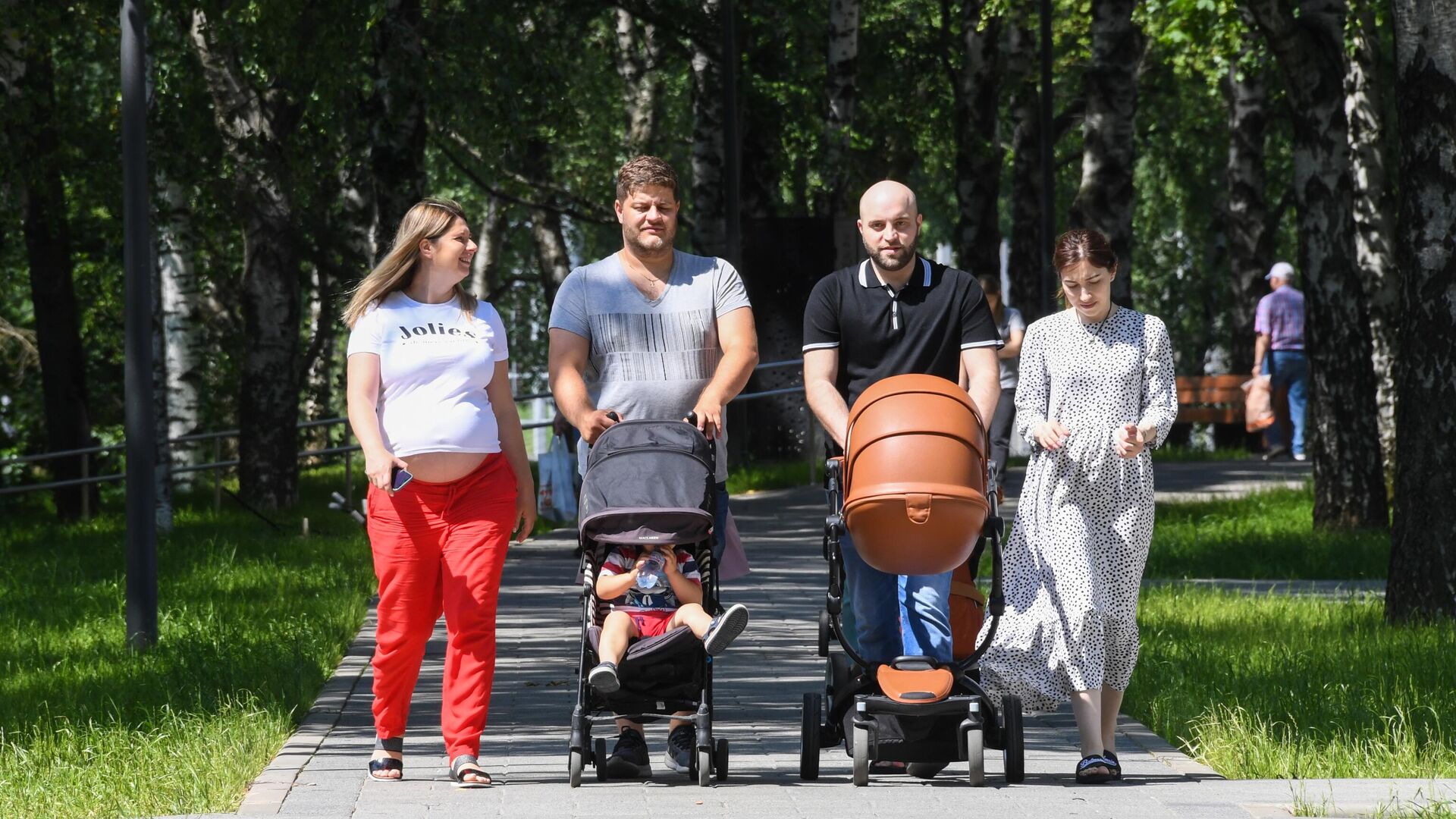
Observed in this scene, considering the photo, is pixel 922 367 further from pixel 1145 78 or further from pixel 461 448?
pixel 1145 78

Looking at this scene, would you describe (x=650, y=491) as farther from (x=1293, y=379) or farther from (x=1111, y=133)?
(x=1293, y=379)

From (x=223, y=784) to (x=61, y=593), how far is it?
7.12 metres

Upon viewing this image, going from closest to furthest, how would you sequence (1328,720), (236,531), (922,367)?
1. (922,367)
2. (1328,720)
3. (236,531)

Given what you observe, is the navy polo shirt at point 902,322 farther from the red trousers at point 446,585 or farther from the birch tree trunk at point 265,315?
the birch tree trunk at point 265,315

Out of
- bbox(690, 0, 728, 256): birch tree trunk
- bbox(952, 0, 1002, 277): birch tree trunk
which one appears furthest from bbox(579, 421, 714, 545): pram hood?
bbox(952, 0, 1002, 277): birch tree trunk

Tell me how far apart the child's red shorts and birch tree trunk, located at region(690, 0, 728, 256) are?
1721cm

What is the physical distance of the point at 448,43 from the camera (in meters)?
18.9

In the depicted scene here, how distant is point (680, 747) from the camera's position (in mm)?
7207

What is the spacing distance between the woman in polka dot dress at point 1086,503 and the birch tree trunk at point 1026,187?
23126mm

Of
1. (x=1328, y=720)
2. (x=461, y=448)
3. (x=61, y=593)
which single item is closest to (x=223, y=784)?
(x=461, y=448)

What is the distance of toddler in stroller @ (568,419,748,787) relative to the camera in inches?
269

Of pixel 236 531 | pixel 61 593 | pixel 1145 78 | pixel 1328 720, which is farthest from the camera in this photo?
pixel 1145 78

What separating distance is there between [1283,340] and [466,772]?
17.6m

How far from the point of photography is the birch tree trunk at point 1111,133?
16.9 meters
